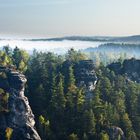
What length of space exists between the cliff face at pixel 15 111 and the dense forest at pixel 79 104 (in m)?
4.98

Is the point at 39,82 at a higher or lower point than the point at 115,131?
higher

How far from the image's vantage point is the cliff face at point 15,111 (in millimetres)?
137000

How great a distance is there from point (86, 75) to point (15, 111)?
4570cm

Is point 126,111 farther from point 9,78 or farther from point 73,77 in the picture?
point 9,78

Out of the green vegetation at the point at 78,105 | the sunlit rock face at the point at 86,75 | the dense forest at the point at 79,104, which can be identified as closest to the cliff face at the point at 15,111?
the dense forest at the point at 79,104

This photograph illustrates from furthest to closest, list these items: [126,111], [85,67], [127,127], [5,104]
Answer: [85,67] → [126,111] → [127,127] → [5,104]

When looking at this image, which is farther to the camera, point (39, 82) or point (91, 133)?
point (39, 82)

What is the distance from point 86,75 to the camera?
586ft

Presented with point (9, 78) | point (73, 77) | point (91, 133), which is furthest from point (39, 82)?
point (91, 133)

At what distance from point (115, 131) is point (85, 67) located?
42633 mm

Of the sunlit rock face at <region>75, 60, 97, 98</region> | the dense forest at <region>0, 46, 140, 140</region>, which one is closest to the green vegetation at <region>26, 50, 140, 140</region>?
the dense forest at <region>0, 46, 140, 140</region>

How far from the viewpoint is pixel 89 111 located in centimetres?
14725

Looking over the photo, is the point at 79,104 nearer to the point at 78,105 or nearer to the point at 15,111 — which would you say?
the point at 78,105

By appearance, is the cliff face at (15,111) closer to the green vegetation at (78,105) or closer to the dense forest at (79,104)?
the dense forest at (79,104)
